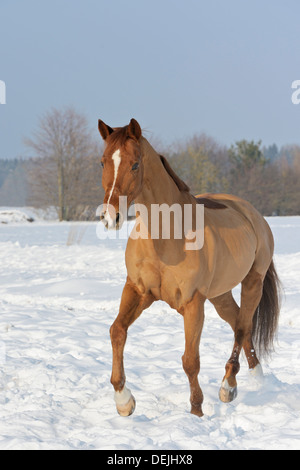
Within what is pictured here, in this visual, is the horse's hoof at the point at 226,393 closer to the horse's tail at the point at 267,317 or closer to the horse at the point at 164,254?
the horse at the point at 164,254

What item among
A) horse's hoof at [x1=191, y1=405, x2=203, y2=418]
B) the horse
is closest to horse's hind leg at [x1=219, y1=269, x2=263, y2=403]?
the horse

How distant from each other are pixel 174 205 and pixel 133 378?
1647 mm

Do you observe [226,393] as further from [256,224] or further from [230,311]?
[256,224]

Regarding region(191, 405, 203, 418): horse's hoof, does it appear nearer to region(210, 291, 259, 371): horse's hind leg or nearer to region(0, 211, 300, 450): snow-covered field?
region(0, 211, 300, 450): snow-covered field

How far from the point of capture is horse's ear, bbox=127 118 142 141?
260 cm

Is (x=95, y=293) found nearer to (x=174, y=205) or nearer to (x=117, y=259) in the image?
(x=117, y=259)

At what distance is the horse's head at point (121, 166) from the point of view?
248 cm

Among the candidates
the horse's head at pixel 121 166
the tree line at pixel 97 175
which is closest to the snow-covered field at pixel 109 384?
the horse's head at pixel 121 166

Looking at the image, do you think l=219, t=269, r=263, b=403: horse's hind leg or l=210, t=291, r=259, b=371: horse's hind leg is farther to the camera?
l=210, t=291, r=259, b=371: horse's hind leg

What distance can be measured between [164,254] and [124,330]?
56 cm

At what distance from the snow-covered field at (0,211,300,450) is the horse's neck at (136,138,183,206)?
1.32 meters

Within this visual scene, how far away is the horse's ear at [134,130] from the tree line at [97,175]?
20.0 m

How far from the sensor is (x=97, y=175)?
2575 cm

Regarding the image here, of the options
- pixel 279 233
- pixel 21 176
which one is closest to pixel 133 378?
pixel 279 233
